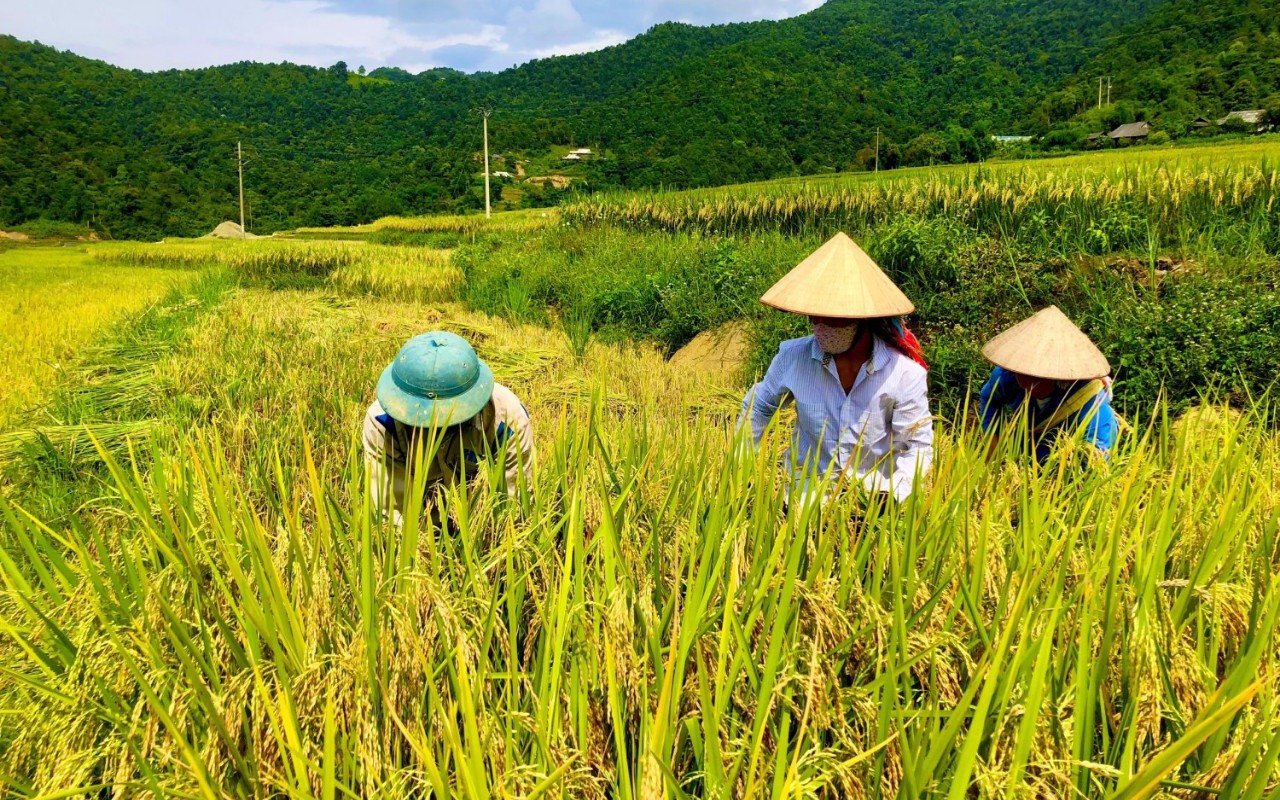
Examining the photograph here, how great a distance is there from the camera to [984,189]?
7941 millimetres

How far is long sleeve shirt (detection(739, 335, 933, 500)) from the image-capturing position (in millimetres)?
2434

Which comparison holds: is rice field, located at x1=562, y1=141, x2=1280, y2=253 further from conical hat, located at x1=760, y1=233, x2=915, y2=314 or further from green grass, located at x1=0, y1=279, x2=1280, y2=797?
green grass, located at x1=0, y1=279, x2=1280, y2=797

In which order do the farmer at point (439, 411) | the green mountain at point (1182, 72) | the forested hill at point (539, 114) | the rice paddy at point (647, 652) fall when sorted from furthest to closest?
the forested hill at point (539, 114) < the green mountain at point (1182, 72) < the farmer at point (439, 411) < the rice paddy at point (647, 652)

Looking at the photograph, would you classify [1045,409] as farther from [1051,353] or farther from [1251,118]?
[1251,118]

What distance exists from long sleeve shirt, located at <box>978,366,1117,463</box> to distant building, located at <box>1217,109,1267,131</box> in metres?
47.6

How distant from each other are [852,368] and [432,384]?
1.53 m

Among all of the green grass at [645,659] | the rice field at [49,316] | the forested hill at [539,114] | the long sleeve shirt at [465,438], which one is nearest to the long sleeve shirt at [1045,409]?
the green grass at [645,659]

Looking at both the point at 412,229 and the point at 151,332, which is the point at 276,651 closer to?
the point at 151,332

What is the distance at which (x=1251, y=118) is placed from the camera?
1506 inches

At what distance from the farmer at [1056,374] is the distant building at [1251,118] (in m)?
47.7

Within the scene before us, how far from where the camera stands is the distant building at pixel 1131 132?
43.1 meters

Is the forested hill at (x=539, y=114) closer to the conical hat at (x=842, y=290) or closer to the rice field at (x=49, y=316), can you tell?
the rice field at (x=49, y=316)

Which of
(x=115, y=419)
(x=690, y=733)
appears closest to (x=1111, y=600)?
(x=690, y=733)

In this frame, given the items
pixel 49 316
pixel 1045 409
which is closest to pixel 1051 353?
pixel 1045 409
